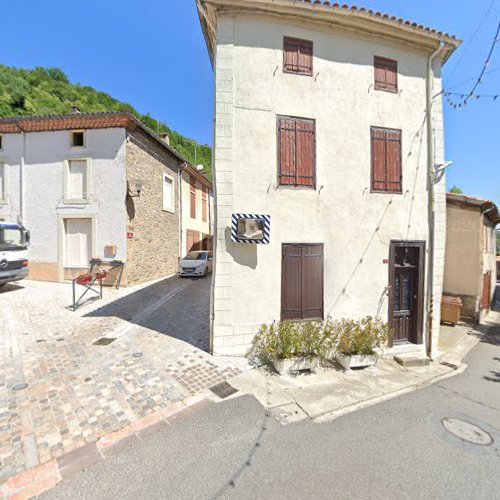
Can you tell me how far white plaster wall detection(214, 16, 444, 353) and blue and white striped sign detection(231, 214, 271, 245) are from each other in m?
0.19

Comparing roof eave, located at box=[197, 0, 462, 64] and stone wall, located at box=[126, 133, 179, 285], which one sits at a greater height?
roof eave, located at box=[197, 0, 462, 64]

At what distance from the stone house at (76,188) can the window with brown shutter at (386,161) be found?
351 inches

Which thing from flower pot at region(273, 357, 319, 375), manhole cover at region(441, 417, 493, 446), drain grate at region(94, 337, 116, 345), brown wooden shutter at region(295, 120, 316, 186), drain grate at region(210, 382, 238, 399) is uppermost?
brown wooden shutter at region(295, 120, 316, 186)

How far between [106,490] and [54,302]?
7770mm

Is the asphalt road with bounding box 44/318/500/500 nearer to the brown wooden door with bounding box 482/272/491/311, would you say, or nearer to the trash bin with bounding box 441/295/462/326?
the trash bin with bounding box 441/295/462/326

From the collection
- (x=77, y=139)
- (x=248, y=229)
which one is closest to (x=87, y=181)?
(x=77, y=139)

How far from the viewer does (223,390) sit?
423cm

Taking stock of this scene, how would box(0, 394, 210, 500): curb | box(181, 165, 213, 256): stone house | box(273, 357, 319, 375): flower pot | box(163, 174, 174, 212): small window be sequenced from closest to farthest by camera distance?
box(0, 394, 210, 500): curb
box(273, 357, 319, 375): flower pot
box(163, 174, 174, 212): small window
box(181, 165, 213, 256): stone house

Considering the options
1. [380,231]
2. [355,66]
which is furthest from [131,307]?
[355,66]

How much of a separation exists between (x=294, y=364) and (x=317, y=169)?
4.08m

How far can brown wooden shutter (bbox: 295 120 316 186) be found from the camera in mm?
5516

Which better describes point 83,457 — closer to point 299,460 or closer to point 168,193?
point 299,460

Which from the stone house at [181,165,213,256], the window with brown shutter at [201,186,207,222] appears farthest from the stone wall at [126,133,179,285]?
the window with brown shutter at [201,186,207,222]

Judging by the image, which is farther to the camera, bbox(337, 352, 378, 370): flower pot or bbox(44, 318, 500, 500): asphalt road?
bbox(337, 352, 378, 370): flower pot
